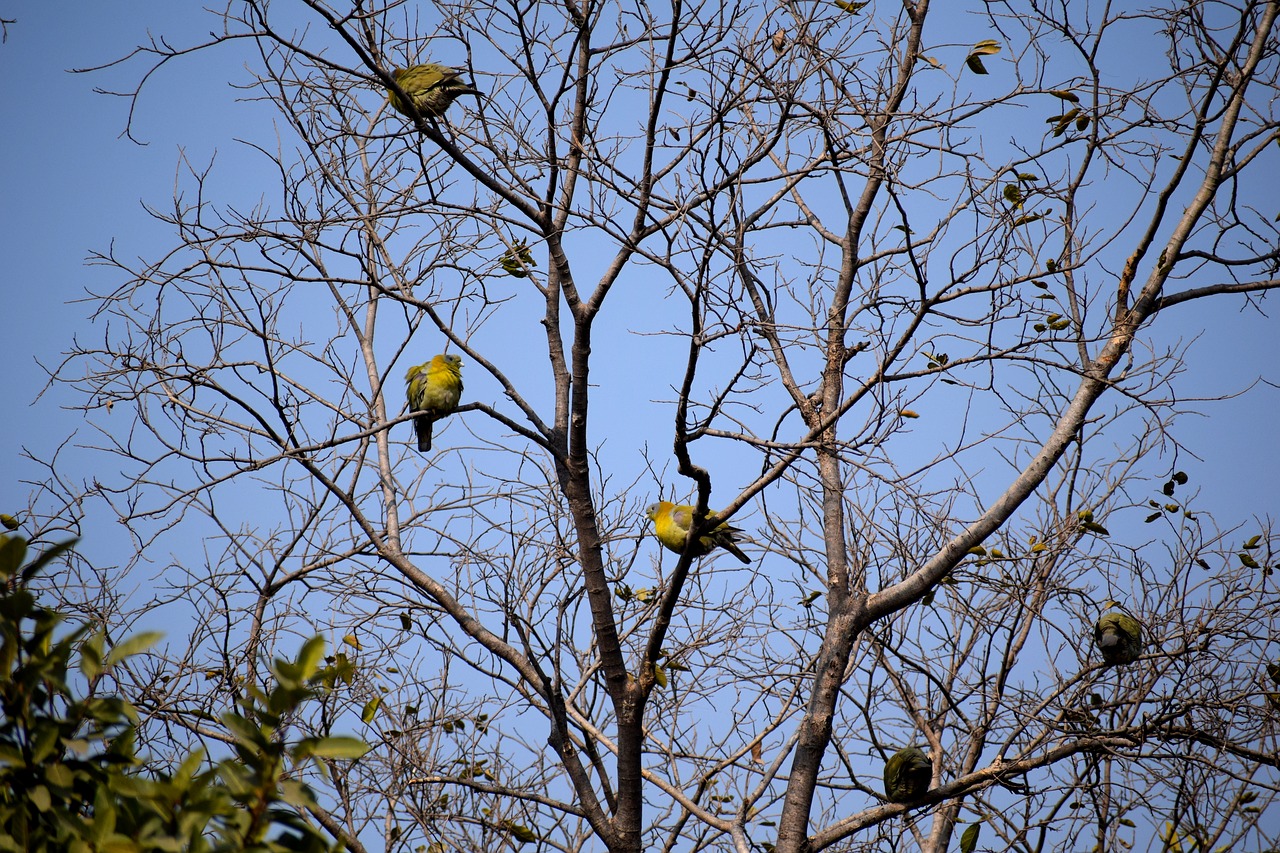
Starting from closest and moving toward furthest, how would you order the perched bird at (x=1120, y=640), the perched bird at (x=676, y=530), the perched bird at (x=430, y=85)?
the perched bird at (x=430, y=85), the perched bird at (x=1120, y=640), the perched bird at (x=676, y=530)

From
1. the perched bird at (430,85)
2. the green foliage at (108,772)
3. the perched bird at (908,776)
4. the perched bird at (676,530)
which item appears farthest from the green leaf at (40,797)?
the perched bird at (676,530)

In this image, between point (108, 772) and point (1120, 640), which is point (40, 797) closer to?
point (108, 772)

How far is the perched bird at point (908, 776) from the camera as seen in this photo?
4.74 meters

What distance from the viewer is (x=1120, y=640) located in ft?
16.5

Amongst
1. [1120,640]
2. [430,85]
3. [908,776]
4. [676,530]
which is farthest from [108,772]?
[1120,640]

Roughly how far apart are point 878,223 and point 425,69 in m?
2.43

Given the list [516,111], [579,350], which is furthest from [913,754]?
[516,111]

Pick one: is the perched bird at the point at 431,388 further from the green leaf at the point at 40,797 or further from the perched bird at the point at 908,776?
the green leaf at the point at 40,797

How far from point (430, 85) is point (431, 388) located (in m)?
2.17

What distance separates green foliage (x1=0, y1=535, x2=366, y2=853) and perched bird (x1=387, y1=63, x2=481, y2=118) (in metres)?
3.23

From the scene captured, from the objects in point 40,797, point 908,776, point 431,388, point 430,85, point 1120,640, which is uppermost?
point 430,85

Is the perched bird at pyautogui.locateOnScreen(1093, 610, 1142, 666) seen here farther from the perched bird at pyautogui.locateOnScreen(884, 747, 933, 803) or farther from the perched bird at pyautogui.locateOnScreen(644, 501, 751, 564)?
the perched bird at pyautogui.locateOnScreen(644, 501, 751, 564)

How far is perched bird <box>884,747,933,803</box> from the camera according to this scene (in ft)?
15.5

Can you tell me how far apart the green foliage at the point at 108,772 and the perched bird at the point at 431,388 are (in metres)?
4.37
